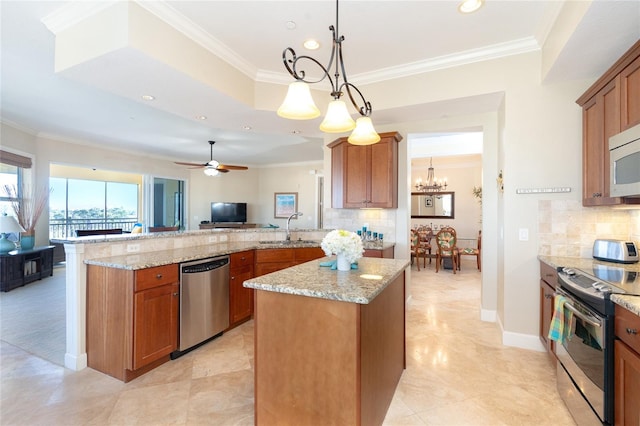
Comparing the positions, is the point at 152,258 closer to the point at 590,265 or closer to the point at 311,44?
the point at 311,44

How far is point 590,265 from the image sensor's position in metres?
2.27

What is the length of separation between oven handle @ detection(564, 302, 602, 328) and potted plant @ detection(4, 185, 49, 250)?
742cm

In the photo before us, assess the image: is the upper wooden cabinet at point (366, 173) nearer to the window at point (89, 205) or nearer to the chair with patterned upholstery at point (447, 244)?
the chair with patterned upholstery at point (447, 244)

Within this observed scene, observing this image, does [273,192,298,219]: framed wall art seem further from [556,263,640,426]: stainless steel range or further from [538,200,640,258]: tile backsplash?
[556,263,640,426]: stainless steel range

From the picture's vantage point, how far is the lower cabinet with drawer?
2.29 m

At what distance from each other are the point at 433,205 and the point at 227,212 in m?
5.97

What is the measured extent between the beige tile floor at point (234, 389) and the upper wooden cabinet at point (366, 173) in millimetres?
1703

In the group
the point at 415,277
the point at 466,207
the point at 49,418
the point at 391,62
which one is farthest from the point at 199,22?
the point at 466,207

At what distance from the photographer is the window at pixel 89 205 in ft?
24.3

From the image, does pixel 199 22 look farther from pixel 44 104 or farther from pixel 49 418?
pixel 44 104

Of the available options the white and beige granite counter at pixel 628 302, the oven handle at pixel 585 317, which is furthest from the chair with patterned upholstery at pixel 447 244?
the white and beige granite counter at pixel 628 302

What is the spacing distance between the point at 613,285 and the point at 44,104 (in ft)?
21.3

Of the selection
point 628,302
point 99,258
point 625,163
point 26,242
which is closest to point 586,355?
point 628,302

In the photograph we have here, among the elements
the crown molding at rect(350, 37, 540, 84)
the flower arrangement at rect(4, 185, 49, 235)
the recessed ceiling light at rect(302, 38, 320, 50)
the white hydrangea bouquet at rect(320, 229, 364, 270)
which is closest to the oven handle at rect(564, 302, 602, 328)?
the white hydrangea bouquet at rect(320, 229, 364, 270)
